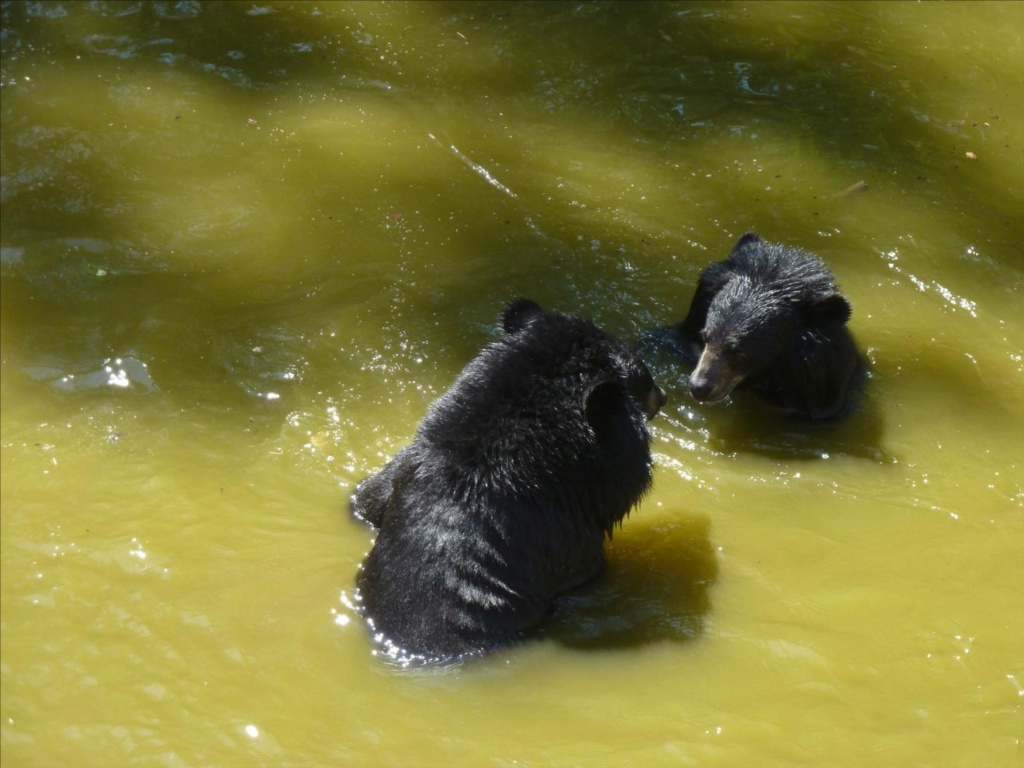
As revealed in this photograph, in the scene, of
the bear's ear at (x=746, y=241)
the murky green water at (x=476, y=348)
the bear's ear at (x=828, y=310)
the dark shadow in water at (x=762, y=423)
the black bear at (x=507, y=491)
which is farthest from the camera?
the bear's ear at (x=746, y=241)

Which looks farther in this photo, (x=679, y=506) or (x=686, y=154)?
(x=686, y=154)

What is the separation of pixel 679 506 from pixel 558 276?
2.07 meters

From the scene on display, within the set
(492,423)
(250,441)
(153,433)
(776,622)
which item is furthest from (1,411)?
(776,622)

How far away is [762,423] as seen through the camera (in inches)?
274

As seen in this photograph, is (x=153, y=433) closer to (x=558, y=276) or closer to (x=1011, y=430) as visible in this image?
(x=558, y=276)

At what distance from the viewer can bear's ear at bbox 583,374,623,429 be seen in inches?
214

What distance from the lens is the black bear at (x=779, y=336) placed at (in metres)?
6.76

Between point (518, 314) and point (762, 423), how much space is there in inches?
72.2

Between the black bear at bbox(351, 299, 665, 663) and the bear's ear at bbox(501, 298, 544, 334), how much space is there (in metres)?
0.14

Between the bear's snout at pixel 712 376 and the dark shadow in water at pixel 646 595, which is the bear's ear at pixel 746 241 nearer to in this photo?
the bear's snout at pixel 712 376

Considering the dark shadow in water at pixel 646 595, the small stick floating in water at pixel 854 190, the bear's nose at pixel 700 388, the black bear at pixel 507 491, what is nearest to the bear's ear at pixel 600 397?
the black bear at pixel 507 491

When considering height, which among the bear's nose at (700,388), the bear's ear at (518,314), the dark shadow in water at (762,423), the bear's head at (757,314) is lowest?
the dark shadow in water at (762,423)

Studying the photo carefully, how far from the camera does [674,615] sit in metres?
5.54

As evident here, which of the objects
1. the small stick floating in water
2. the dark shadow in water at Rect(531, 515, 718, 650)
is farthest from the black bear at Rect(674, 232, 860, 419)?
the small stick floating in water
